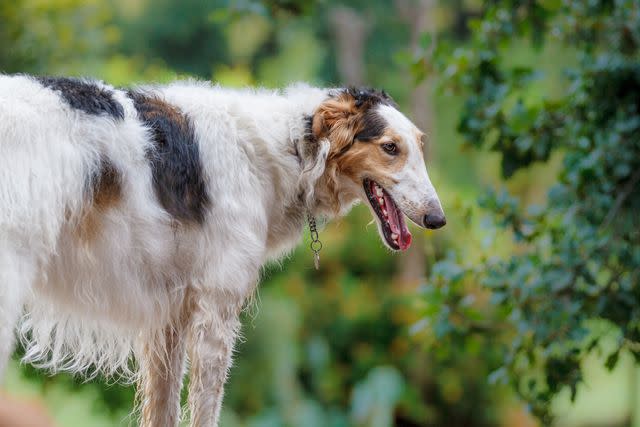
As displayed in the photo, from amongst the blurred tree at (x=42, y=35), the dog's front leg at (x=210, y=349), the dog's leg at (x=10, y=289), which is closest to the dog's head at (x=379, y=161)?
the dog's front leg at (x=210, y=349)

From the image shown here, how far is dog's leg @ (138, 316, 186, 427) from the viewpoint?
423 centimetres

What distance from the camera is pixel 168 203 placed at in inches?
151

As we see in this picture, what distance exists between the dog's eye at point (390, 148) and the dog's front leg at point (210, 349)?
33.1 inches

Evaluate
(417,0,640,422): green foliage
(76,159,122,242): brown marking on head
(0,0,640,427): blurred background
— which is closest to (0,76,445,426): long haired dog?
(76,159,122,242): brown marking on head

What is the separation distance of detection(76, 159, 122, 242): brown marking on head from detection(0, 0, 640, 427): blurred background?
1.07 metres

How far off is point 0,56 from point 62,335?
21.4 ft

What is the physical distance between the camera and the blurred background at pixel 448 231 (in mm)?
5867

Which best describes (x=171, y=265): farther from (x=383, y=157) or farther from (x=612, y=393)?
(x=612, y=393)

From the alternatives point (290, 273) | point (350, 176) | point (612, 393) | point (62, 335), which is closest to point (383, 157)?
point (350, 176)

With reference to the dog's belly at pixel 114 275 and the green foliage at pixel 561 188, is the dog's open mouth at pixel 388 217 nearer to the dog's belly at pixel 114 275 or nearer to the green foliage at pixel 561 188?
the dog's belly at pixel 114 275

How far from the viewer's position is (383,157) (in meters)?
4.09

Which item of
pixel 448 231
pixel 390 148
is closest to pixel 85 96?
pixel 390 148

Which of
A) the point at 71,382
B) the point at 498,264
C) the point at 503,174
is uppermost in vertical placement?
the point at 503,174

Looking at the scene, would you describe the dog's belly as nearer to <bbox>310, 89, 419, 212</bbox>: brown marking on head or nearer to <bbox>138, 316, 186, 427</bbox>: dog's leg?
<bbox>138, 316, 186, 427</bbox>: dog's leg
